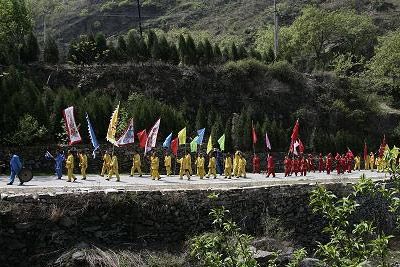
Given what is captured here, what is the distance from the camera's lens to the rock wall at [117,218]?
13789 mm

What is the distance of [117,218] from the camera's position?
15.0 meters

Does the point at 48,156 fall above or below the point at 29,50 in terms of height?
below

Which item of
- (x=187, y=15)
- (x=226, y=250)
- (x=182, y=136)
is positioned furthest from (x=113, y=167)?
(x=187, y=15)

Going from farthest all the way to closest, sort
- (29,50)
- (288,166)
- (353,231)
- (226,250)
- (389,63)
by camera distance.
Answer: (389,63), (29,50), (288,166), (226,250), (353,231)

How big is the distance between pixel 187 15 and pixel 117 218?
8393 centimetres

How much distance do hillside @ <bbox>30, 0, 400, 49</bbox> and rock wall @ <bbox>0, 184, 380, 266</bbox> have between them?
6123 centimetres

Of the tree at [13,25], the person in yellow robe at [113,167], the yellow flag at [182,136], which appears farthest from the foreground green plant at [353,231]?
the tree at [13,25]

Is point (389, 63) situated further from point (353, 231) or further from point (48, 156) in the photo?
point (353, 231)

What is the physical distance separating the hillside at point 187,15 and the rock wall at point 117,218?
61231mm

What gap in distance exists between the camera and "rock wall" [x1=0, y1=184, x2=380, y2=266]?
45.2 ft

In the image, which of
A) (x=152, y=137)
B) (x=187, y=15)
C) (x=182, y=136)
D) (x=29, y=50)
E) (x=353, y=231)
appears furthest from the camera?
(x=187, y=15)

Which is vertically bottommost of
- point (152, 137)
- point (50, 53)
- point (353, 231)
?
point (353, 231)

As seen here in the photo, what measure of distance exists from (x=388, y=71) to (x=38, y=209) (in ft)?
158

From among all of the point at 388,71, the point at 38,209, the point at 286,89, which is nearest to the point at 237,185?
the point at 38,209
